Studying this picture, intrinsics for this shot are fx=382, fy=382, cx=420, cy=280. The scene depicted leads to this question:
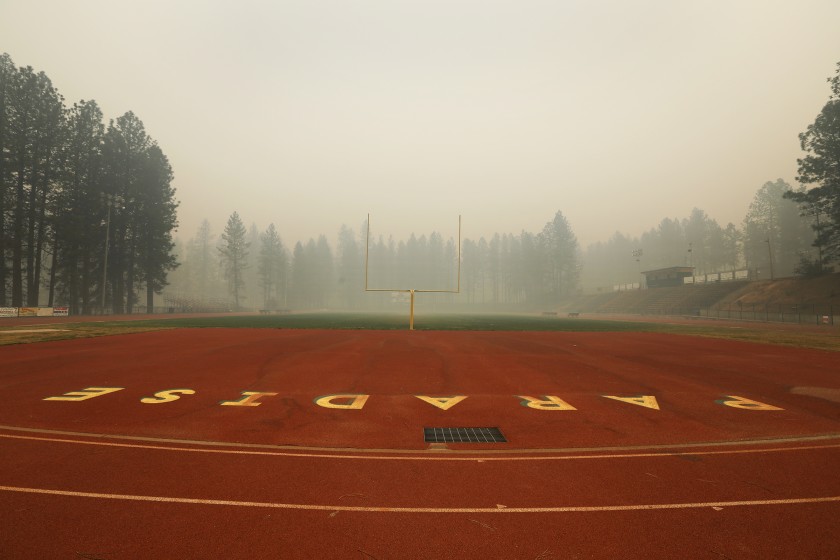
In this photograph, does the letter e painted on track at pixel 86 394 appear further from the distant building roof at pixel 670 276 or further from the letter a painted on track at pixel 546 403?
the distant building roof at pixel 670 276

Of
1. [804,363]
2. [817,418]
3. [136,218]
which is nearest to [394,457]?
[817,418]

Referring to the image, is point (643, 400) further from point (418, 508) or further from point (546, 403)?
point (418, 508)

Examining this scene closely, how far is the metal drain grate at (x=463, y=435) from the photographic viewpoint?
6.73m

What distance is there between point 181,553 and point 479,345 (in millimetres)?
16296

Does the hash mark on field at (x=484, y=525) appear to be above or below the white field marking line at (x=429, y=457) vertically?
above

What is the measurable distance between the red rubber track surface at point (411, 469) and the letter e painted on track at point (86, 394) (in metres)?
0.32

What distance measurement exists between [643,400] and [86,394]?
526 inches

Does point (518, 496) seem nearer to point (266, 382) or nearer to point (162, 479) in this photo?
point (162, 479)

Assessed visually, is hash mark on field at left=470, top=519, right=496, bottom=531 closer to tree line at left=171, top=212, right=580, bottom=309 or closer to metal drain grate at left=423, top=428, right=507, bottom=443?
metal drain grate at left=423, top=428, right=507, bottom=443

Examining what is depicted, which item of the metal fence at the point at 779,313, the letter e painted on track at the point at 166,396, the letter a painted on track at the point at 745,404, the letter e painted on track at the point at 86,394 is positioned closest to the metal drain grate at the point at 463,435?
the letter a painted on track at the point at 745,404

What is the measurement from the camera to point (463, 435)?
276 inches

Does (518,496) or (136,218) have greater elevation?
(136,218)

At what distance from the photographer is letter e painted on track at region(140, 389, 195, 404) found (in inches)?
344

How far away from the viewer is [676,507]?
438 centimetres
